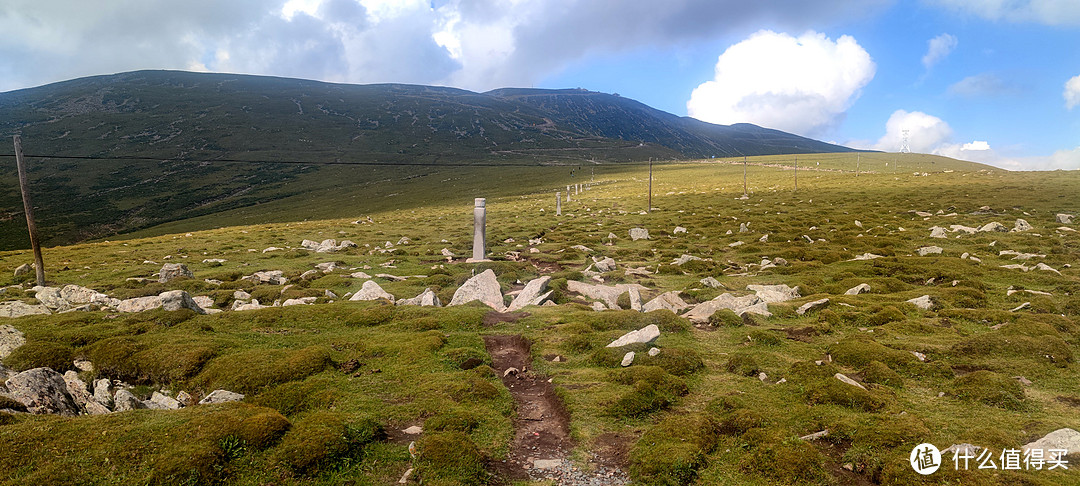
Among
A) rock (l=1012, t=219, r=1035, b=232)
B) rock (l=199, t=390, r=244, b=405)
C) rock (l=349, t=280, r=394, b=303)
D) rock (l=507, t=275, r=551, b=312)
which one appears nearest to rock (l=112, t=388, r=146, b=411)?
rock (l=199, t=390, r=244, b=405)

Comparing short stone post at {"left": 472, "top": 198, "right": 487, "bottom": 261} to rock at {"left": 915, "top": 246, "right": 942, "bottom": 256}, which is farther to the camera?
short stone post at {"left": 472, "top": 198, "right": 487, "bottom": 261}

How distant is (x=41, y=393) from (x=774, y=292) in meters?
26.1

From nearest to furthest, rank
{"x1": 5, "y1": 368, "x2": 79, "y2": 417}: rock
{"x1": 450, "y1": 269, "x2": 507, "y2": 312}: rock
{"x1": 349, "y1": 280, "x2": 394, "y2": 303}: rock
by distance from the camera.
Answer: {"x1": 5, "y1": 368, "x2": 79, "y2": 417}: rock, {"x1": 450, "y1": 269, "x2": 507, "y2": 312}: rock, {"x1": 349, "y1": 280, "x2": 394, "y2": 303}: rock

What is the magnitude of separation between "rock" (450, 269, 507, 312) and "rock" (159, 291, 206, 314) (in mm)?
10951

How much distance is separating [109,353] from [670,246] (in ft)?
114

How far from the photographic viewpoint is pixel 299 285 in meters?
27.5

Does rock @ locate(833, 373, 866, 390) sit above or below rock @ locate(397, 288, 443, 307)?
above

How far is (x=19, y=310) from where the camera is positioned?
20.7 m

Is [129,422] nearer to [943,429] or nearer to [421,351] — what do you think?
[421,351]

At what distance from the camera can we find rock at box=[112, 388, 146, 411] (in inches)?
474

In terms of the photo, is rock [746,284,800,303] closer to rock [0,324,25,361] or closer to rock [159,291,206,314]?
rock [159,291,206,314]

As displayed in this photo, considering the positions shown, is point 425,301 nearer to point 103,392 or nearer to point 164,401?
point 164,401

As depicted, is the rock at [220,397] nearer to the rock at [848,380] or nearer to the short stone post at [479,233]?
the rock at [848,380]

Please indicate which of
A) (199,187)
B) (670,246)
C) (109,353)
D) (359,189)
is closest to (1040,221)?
(670,246)
